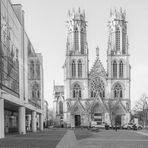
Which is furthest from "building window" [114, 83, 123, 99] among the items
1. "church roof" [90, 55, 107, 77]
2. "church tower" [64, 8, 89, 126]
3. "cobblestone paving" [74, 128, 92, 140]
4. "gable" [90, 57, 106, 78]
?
"cobblestone paving" [74, 128, 92, 140]

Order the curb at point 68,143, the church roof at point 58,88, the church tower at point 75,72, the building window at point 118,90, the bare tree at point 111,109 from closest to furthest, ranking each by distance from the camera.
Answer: the curb at point 68,143 < the bare tree at point 111,109 < the church tower at point 75,72 < the building window at point 118,90 < the church roof at point 58,88

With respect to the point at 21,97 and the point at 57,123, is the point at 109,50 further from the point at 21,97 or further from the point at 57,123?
the point at 21,97

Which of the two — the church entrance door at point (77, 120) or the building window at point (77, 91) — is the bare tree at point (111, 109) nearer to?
the building window at point (77, 91)

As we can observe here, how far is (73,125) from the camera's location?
119250 millimetres

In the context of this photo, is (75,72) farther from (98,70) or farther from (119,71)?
(119,71)

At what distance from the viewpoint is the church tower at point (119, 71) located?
117562 millimetres

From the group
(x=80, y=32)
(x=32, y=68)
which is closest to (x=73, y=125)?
(x=80, y=32)

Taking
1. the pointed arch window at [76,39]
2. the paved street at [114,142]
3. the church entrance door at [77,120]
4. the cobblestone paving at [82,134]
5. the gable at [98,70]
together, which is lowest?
the church entrance door at [77,120]

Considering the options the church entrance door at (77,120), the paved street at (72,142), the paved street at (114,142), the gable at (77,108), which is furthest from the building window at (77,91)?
the paved street at (114,142)

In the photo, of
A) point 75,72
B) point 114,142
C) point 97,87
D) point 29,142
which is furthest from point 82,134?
point 97,87

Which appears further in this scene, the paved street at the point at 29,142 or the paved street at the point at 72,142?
the paved street at the point at 72,142

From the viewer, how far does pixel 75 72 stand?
118375 mm

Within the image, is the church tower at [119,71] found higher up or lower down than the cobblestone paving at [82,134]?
higher up

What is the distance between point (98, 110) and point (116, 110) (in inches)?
205
